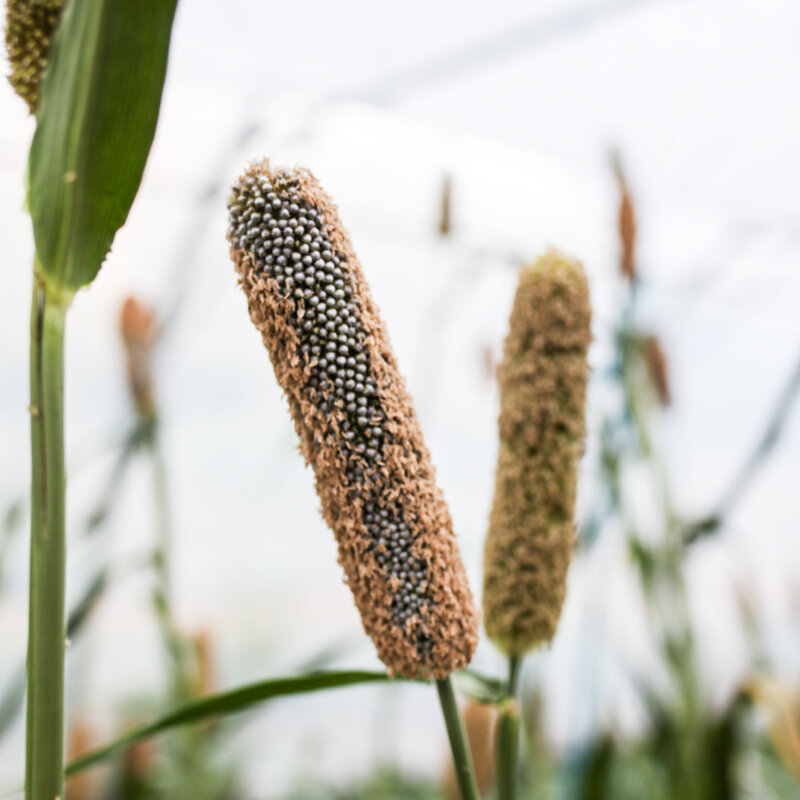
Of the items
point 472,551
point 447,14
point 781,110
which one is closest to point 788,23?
point 781,110

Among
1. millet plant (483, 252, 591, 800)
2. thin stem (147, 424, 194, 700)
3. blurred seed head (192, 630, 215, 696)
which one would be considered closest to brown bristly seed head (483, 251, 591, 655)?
millet plant (483, 252, 591, 800)

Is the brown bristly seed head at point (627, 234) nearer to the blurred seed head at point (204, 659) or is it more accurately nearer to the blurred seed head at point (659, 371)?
the blurred seed head at point (659, 371)

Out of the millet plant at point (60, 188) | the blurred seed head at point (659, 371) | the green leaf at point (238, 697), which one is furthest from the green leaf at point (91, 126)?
the blurred seed head at point (659, 371)

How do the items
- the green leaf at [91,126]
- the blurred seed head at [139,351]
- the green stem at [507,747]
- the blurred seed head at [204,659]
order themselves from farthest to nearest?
the blurred seed head at [204,659] → the blurred seed head at [139,351] → the green stem at [507,747] → the green leaf at [91,126]

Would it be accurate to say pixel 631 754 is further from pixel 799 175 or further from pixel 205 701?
pixel 205 701

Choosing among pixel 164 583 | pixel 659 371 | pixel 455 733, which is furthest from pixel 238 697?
pixel 659 371

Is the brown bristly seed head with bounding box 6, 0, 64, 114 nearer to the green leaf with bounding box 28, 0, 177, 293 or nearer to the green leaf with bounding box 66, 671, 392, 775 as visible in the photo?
the green leaf with bounding box 28, 0, 177, 293
